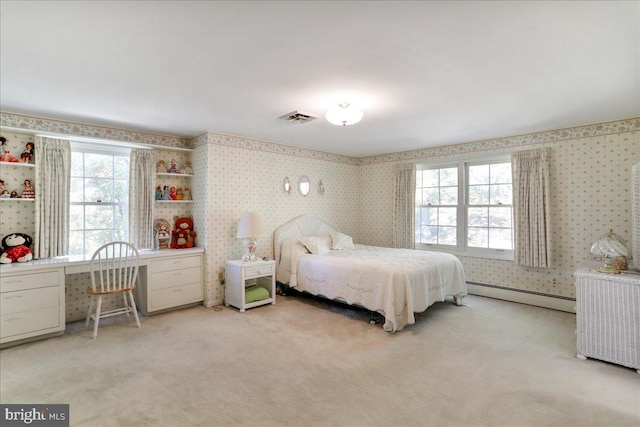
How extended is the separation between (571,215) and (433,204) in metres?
1.90

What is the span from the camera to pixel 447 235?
17.5ft

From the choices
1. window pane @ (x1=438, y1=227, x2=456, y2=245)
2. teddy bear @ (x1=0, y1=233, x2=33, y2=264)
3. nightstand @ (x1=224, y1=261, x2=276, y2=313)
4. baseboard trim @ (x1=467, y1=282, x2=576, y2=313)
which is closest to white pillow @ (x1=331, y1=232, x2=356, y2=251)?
nightstand @ (x1=224, y1=261, x2=276, y2=313)

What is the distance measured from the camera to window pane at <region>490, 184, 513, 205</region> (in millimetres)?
4688

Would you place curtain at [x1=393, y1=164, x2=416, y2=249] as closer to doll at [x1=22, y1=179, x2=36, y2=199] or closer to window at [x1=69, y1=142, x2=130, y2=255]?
window at [x1=69, y1=142, x2=130, y2=255]

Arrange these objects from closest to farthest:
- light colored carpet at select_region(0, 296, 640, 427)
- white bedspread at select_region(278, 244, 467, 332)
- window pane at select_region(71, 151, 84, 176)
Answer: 1. light colored carpet at select_region(0, 296, 640, 427)
2. white bedspread at select_region(278, 244, 467, 332)
3. window pane at select_region(71, 151, 84, 176)

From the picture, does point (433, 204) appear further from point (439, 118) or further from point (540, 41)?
point (540, 41)

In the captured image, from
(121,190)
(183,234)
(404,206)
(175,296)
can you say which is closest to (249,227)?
(183,234)

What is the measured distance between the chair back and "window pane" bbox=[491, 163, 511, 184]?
16.3 feet

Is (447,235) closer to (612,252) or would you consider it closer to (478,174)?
(478,174)

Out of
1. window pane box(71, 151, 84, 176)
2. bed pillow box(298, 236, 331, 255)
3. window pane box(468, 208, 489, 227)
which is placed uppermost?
window pane box(71, 151, 84, 176)

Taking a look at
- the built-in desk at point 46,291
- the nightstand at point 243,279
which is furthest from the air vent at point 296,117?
the built-in desk at point 46,291

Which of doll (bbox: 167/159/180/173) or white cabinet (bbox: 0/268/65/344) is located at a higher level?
doll (bbox: 167/159/180/173)

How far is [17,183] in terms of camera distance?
11.6 feet

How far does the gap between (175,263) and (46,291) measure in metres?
1.29
